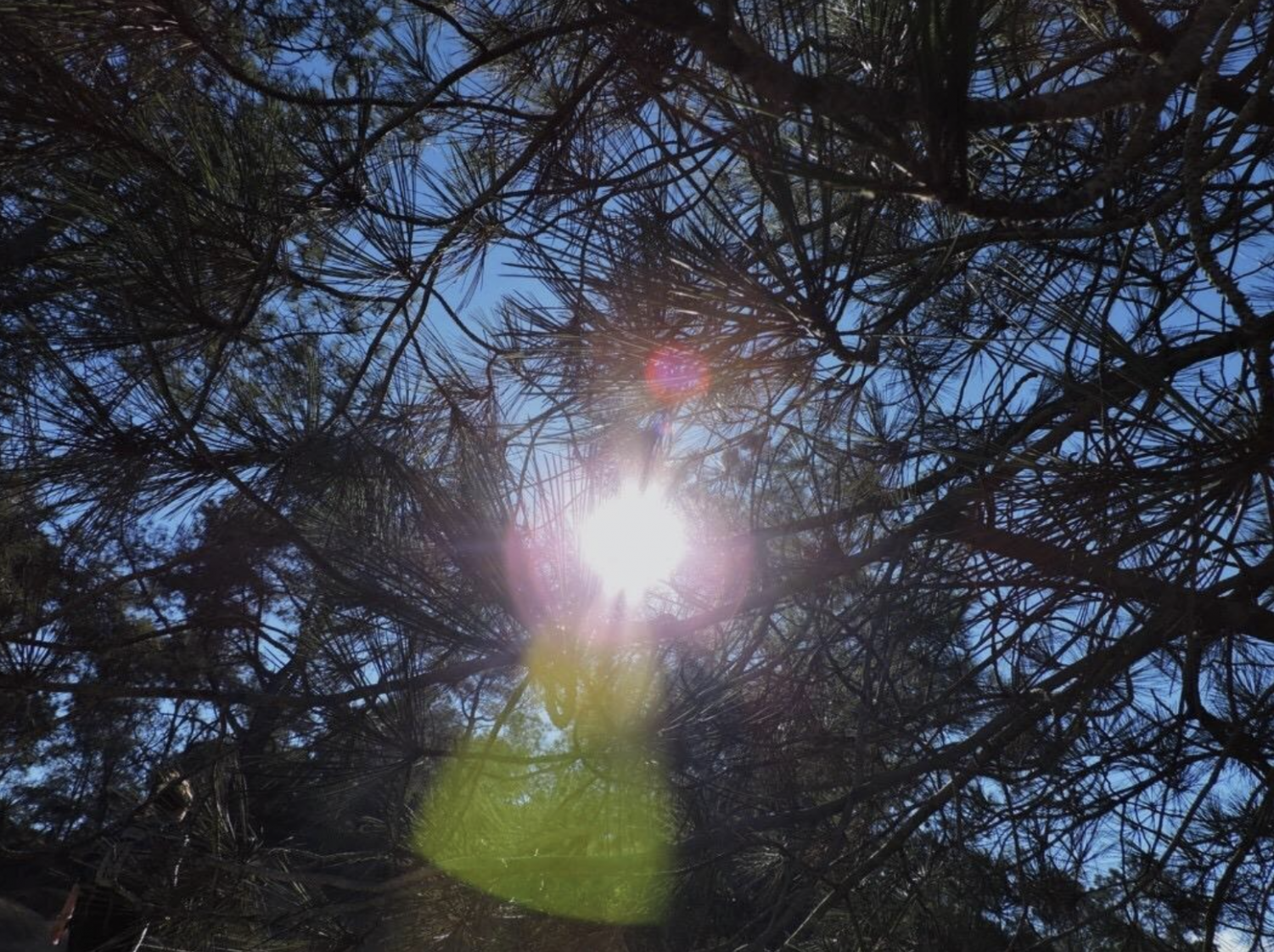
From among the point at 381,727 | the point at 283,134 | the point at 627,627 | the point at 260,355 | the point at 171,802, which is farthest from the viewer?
the point at 171,802

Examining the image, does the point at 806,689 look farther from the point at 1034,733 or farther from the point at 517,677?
the point at 517,677

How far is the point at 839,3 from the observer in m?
2.08

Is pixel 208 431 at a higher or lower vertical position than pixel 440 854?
higher

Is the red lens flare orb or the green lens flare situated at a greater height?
the red lens flare orb

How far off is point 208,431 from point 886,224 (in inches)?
60.3

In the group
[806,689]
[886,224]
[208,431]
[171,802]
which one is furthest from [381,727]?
[886,224]

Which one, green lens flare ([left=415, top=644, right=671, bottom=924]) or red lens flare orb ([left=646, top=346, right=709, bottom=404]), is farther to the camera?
red lens flare orb ([left=646, top=346, right=709, bottom=404])

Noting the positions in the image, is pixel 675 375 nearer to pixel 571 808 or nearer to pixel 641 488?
pixel 641 488

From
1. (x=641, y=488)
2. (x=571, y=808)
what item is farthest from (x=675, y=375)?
(x=571, y=808)

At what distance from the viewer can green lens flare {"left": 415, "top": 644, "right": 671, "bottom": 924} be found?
162cm

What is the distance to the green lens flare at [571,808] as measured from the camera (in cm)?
162

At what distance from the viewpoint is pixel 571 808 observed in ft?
6.61

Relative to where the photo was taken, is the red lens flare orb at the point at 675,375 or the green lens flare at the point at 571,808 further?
the red lens flare orb at the point at 675,375

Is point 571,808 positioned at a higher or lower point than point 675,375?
lower
